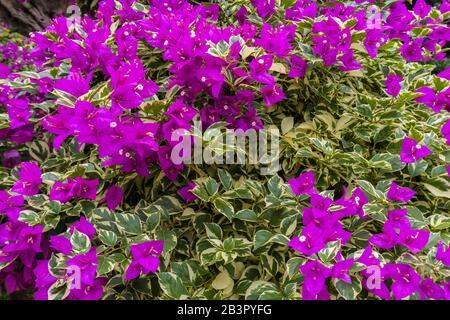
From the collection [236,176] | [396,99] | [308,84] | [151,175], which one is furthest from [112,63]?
[396,99]

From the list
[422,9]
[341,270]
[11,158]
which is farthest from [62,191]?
[422,9]

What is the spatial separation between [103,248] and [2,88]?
2.57 feet

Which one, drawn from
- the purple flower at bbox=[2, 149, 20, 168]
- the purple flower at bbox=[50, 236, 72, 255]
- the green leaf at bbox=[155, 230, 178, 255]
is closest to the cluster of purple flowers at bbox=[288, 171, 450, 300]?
the green leaf at bbox=[155, 230, 178, 255]

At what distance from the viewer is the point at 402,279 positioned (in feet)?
3.51

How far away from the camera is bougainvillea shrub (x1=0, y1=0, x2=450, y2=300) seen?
1068 mm

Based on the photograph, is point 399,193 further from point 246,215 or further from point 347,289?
point 246,215

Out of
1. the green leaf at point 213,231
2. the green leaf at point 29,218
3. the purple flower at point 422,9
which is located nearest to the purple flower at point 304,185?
the green leaf at point 213,231

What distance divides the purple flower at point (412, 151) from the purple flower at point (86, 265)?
929 mm

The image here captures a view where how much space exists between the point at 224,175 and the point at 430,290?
624mm

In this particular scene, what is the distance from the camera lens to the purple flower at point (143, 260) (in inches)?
41.5

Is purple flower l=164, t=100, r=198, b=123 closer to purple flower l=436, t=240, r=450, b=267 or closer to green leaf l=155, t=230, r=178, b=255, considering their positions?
green leaf l=155, t=230, r=178, b=255

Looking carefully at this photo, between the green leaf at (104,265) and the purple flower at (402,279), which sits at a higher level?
the green leaf at (104,265)

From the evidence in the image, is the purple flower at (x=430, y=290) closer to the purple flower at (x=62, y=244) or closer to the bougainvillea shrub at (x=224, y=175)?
the bougainvillea shrub at (x=224, y=175)
